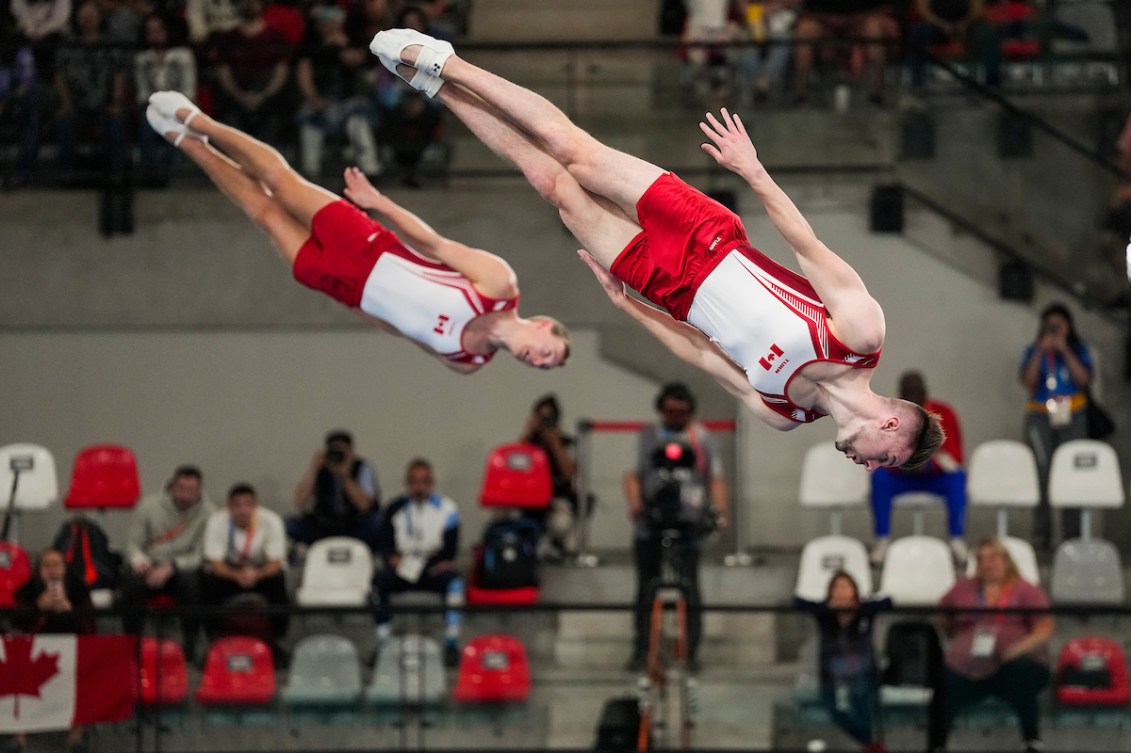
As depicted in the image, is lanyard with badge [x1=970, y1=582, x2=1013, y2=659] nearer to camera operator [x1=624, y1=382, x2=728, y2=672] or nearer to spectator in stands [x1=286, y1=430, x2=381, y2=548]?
camera operator [x1=624, y1=382, x2=728, y2=672]

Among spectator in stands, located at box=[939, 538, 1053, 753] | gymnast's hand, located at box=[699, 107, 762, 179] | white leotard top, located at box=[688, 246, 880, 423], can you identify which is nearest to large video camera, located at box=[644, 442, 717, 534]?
spectator in stands, located at box=[939, 538, 1053, 753]

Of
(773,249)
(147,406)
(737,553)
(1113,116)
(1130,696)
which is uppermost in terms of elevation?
(1113,116)

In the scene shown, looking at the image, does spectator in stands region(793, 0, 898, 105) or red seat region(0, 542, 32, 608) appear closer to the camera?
red seat region(0, 542, 32, 608)

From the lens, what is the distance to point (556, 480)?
39.5ft

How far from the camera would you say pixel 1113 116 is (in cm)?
1279

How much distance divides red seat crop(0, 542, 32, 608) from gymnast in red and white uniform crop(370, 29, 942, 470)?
4715 mm

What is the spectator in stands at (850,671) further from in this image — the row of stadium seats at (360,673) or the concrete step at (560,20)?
the concrete step at (560,20)

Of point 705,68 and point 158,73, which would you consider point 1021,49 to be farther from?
point 158,73

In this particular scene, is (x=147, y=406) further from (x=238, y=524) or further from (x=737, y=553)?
(x=737, y=553)

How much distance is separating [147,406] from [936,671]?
6.60 meters

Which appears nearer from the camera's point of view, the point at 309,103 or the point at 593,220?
the point at 593,220

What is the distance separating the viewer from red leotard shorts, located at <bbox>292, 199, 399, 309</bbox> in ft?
27.6

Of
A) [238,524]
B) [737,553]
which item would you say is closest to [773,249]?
[737,553]

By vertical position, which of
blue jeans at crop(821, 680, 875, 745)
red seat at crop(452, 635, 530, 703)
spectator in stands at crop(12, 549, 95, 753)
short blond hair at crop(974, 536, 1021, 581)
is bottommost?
blue jeans at crop(821, 680, 875, 745)
